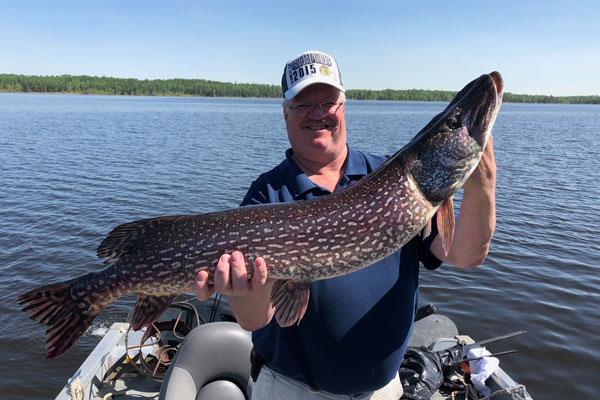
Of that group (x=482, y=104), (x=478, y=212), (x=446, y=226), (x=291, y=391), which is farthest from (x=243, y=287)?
(x=482, y=104)

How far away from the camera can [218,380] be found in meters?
3.88

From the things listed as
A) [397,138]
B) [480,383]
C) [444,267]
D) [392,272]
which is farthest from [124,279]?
[397,138]

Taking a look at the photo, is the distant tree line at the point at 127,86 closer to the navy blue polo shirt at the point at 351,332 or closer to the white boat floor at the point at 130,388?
the white boat floor at the point at 130,388

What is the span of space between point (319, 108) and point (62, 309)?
2.21 meters

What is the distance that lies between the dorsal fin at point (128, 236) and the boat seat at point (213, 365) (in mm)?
1469

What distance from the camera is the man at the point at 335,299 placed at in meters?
2.40

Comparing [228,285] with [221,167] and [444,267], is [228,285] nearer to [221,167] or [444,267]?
[444,267]

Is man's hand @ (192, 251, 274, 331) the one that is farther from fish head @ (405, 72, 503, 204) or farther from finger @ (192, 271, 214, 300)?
fish head @ (405, 72, 503, 204)

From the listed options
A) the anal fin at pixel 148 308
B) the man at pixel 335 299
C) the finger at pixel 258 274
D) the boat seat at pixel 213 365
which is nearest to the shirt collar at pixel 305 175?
the man at pixel 335 299

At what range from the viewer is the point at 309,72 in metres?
2.81

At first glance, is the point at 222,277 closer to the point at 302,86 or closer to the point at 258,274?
the point at 258,274

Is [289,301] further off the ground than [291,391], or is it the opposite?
[289,301]

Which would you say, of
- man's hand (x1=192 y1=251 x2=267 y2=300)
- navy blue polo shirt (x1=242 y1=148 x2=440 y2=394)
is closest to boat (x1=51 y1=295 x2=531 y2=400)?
navy blue polo shirt (x1=242 y1=148 x2=440 y2=394)

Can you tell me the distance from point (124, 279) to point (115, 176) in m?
16.5
